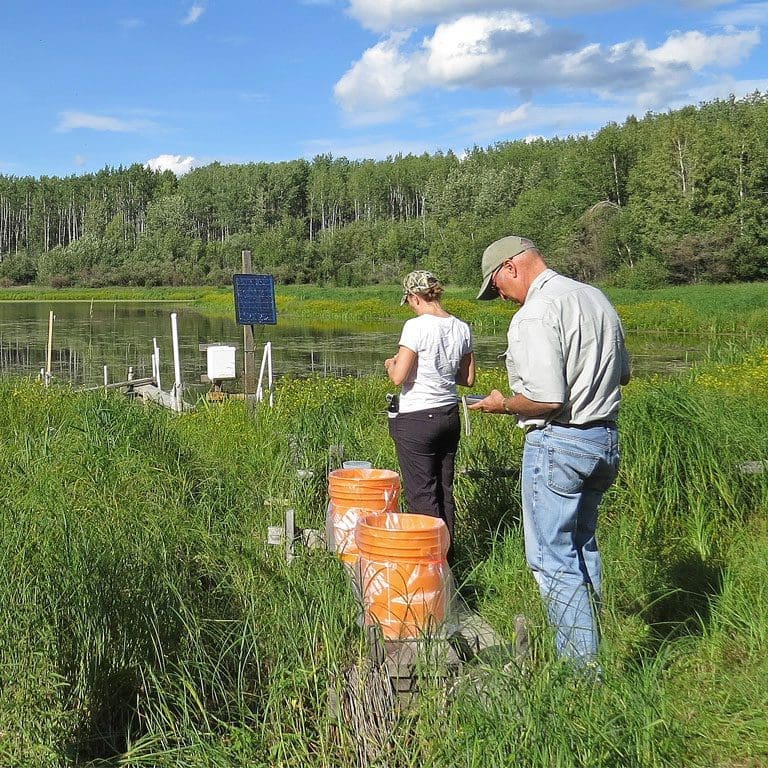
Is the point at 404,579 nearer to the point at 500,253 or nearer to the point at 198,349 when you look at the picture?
the point at 500,253

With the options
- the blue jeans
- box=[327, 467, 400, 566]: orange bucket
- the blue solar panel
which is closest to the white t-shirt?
box=[327, 467, 400, 566]: orange bucket

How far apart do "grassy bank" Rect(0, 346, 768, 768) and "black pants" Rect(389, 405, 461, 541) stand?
0.40 meters

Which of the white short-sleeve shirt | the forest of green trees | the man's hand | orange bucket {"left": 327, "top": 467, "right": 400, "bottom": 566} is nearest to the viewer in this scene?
the white short-sleeve shirt

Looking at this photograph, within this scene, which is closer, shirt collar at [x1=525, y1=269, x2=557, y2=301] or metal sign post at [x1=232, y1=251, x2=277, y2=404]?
shirt collar at [x1=525, y1=269, x2=557, y2=301]

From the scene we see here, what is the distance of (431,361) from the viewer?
398 cm

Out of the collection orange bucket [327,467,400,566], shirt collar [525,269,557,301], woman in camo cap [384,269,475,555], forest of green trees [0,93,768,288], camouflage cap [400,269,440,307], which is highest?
forest of green trees [0,93,768,288]

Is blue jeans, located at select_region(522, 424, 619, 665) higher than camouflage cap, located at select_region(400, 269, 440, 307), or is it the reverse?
camouflage cap, located at select_region(400, 269, 440, 307)

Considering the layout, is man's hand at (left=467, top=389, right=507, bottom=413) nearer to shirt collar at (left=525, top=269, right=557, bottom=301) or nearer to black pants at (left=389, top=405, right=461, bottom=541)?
shirt collar at (left=525, top=269, right=557, bottom=301)

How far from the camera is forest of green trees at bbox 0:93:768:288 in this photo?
4234cm

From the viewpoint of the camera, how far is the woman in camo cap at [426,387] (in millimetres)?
3977

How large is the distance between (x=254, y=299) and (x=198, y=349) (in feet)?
36.6

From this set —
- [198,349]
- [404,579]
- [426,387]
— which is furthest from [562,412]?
[198,349]

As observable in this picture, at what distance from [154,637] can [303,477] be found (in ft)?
6.86

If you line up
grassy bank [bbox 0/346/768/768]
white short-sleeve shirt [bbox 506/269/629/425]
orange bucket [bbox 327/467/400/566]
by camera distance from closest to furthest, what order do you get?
grassy bank [bbox 0/346/768/768] < white short-sleeve shirt [bbox 506/269/629/425] < orange bucket [bbox 327/467/400/566]
